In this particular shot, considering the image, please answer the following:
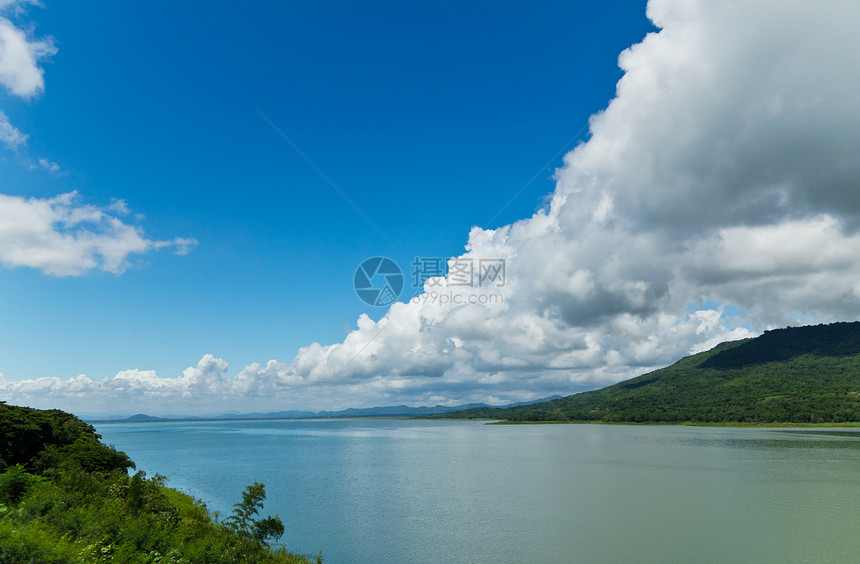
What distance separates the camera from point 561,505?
44625 mm

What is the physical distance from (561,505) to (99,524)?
3883 centimetres

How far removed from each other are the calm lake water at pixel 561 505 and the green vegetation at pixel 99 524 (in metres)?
6.72

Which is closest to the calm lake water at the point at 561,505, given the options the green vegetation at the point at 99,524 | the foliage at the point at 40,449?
the green vegetation at the point at 99,524

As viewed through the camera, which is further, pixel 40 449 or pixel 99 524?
pixel 40 449

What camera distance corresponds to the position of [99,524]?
1919 centimetres

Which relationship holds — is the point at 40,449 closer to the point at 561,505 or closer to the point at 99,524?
the point at 99,524

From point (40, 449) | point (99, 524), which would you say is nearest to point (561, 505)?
point (99, 524)

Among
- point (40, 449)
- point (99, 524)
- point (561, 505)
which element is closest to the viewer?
point (99, 524)

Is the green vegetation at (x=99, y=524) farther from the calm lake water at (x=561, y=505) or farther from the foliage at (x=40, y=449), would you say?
the calm lake water at (x=561, y=505)

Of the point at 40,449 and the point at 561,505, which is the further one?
the point at 561,505

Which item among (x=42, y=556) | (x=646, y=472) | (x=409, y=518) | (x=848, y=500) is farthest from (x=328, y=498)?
(x=848, y=500)

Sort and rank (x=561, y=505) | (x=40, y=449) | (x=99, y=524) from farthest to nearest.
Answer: (x=561, y=505) < (x=40, y=449) < (x=99, y=524)

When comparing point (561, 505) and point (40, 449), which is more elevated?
point (40, 449)

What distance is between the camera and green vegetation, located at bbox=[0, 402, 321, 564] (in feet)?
48.9
